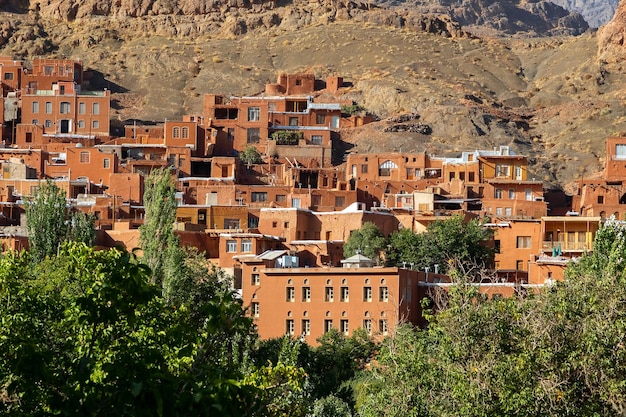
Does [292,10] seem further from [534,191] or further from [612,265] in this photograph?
[612,265]

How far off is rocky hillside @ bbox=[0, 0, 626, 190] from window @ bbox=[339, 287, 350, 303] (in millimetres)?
31066

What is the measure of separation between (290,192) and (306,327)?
60.6ft

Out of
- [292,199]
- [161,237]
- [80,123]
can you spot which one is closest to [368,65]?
[80,123]

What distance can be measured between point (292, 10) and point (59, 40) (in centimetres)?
1947

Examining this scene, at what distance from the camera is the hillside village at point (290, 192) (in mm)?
57562

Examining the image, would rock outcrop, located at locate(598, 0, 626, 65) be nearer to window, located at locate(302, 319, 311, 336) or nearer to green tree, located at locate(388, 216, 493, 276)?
green tree, located at locate(388, 216, 493, 276)

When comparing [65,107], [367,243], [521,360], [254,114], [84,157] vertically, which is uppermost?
[65,107]

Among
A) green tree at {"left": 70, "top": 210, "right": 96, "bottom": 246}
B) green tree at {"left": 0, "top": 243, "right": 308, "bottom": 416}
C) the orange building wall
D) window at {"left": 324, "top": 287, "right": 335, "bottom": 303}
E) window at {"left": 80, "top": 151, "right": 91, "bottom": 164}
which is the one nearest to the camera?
green tree at {"left": 0, "top": 243, "right": 308, "bottom": 416}

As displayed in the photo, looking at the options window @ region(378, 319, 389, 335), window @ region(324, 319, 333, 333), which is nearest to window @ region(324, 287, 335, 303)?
window @ region(324, 319, 333, 333)

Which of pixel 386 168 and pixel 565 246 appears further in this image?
pixel 386 168

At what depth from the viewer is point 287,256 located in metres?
60.4

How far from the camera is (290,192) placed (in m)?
74.8

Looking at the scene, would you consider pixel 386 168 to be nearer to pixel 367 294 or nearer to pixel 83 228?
pixel 367 294

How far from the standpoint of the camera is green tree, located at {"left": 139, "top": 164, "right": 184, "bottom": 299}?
4841 cm
